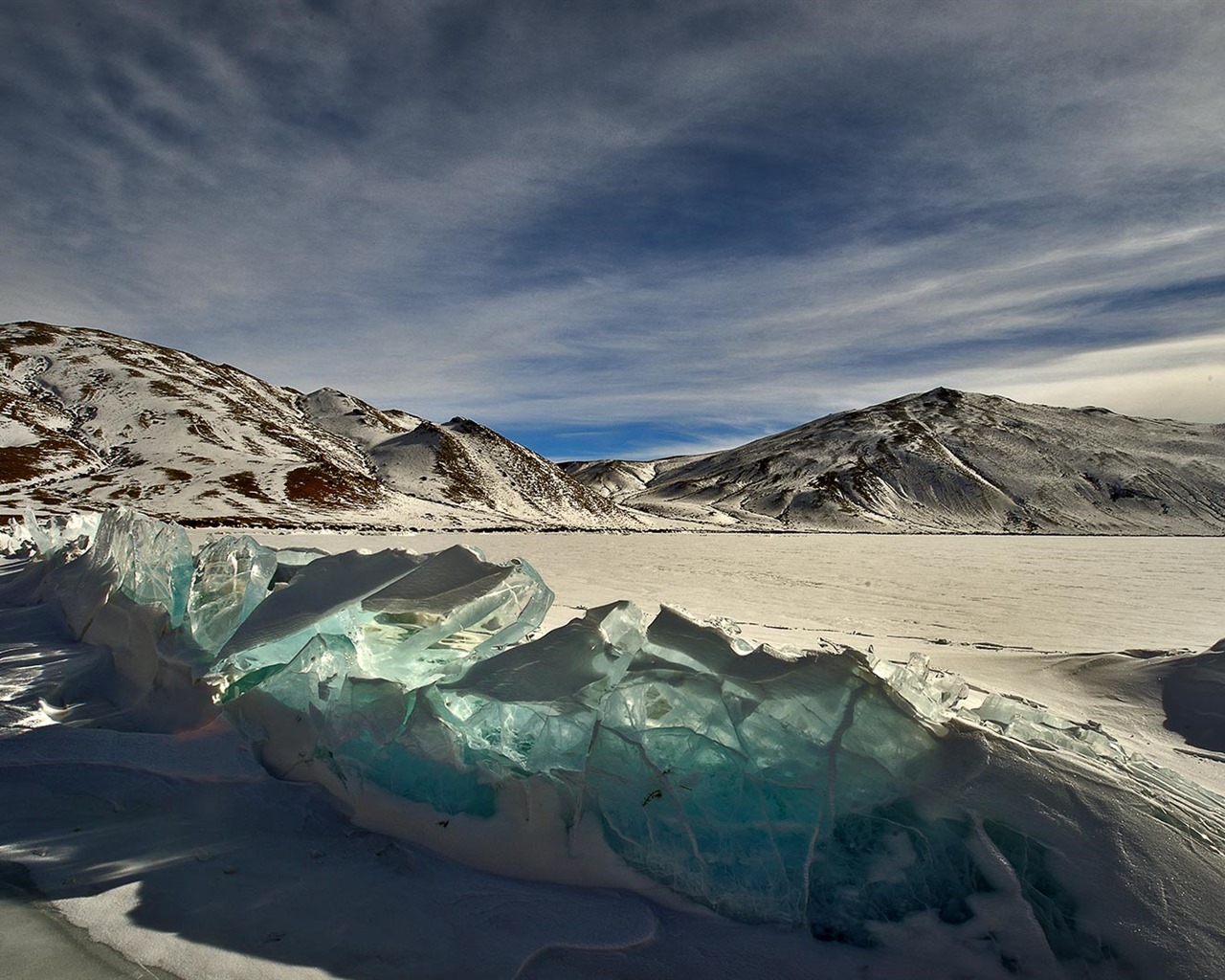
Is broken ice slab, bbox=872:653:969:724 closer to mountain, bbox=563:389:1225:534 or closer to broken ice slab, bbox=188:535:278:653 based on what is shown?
broken ice slab, bbox=188:535:278:653

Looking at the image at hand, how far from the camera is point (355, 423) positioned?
6738cm

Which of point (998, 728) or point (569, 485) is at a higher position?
point (569, 485)

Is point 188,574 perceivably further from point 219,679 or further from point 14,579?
point 14,579

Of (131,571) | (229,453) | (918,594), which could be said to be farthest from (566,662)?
(229,453)

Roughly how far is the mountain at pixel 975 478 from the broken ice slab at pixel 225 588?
5574cm

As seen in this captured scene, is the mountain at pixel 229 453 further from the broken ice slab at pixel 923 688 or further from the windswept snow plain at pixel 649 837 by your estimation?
the broken ice slab at pixel 923 688

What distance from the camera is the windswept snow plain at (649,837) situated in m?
2.18

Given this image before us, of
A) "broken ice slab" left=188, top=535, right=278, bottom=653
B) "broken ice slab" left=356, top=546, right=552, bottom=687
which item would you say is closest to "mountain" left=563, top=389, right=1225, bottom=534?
"broken ice slab" left=188, top=535, right=278, bottom=653

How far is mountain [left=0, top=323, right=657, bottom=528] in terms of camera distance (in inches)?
1372

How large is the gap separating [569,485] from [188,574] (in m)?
54.5

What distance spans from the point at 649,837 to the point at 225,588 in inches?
153

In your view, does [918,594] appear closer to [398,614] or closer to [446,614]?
[446,614]

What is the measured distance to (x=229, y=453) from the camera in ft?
142

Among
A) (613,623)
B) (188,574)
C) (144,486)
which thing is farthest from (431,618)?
(144,486)
